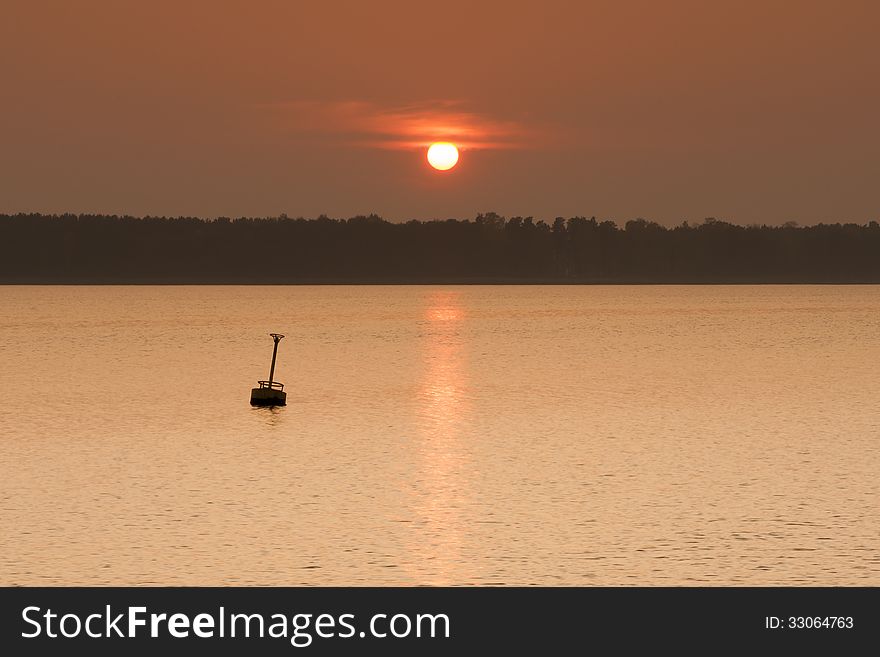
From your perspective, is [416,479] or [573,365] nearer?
[416,479]

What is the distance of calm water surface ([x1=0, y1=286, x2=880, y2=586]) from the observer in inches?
966

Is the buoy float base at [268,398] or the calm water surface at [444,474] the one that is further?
the buoy float base at [268,398]

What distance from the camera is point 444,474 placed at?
35844 millimetres

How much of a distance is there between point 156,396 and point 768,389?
29.1m

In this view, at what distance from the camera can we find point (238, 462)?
125 ft

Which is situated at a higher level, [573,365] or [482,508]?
[573,365]

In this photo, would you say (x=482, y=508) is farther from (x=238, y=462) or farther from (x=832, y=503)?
(x=238, y=462)

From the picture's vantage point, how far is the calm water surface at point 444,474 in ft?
80.5

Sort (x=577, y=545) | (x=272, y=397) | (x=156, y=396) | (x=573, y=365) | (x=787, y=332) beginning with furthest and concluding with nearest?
(x=787, y=332) < (x=573, y=365) < (x=156, y=396) < (x=272, y=397) < (x=577, y=545)

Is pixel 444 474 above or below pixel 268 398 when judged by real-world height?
below

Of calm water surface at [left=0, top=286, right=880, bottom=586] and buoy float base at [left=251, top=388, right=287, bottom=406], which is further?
buoy float base at [left=251, top=388, right=287, bottom=406]

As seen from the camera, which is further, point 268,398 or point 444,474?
point 268,398
